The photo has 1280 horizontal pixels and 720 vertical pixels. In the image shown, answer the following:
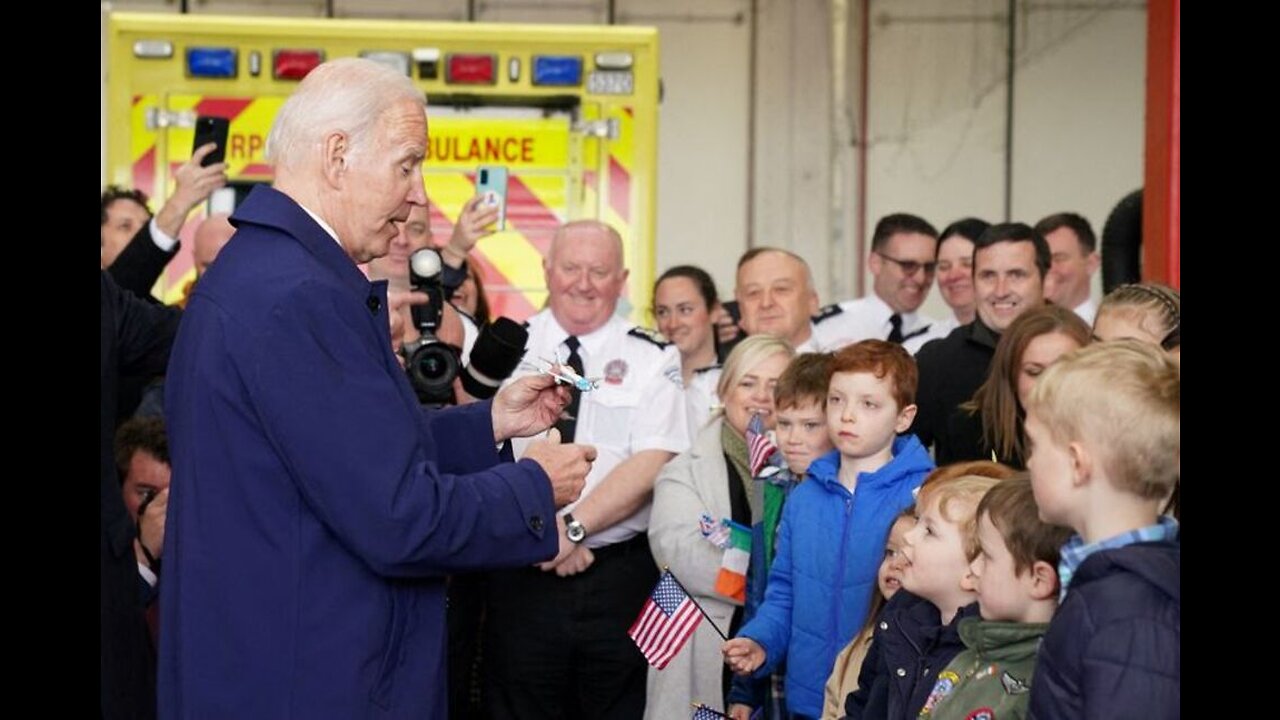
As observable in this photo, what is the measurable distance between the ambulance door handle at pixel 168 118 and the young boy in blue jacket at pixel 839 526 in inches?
148

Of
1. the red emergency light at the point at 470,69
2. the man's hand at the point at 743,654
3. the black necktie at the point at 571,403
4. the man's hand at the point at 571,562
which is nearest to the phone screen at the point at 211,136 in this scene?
the black necktie at the point at 571,403

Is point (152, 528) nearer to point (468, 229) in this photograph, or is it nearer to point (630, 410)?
point (468, 229)

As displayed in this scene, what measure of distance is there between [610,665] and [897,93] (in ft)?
11.9

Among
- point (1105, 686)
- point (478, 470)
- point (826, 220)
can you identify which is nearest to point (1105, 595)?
point (1105, 686)

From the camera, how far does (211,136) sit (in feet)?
19.0

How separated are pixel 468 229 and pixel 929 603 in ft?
7.93

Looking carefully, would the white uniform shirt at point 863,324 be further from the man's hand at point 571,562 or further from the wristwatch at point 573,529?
the wristwatch at point 573,529

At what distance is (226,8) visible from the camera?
8.24 meters

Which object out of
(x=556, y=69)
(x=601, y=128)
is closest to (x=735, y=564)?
(x=601, y=128)

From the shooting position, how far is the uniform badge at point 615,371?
5.82m

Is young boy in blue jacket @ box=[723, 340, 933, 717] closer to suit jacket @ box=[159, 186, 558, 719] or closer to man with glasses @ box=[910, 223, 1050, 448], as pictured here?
man with glasses @ box=[910, 223, 1050, 448]

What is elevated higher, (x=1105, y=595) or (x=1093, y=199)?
(x=1093, y=199)

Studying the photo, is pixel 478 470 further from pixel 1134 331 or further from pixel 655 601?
pixel 1134 331

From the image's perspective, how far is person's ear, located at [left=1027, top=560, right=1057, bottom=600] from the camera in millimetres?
3121
